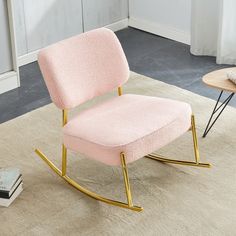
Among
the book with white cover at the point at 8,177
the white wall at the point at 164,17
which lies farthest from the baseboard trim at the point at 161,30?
the book with white cover at the point at 8,177

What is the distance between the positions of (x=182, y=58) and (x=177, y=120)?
175cm

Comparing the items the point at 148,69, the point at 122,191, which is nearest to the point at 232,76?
the point at 122,191

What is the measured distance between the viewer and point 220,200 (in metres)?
3.16

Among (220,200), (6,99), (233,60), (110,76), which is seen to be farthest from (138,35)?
(220,200)

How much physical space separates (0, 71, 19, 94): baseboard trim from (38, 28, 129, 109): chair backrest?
1.21 metres

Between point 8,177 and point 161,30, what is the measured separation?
7.82ft

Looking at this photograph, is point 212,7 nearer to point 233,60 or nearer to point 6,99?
point 233,60

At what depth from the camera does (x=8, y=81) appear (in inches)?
173

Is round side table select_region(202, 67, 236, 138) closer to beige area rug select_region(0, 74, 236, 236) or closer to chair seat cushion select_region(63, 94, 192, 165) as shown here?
beige area rug select_region(0, 74, 236, 236)

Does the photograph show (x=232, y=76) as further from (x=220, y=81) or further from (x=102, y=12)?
(x=102, y=12)

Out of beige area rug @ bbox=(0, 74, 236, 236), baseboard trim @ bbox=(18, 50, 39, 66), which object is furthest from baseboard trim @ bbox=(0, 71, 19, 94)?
beige area rug @ bbox=(0, 74, 236, 236)

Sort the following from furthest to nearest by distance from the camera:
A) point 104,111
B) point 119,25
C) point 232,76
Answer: point 119,25 → point 232,76 → point 104,111

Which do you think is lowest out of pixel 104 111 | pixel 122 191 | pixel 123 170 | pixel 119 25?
pixel 122 191

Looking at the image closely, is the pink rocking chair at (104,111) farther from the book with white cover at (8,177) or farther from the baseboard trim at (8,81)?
the baseboard trim at (8,81)
